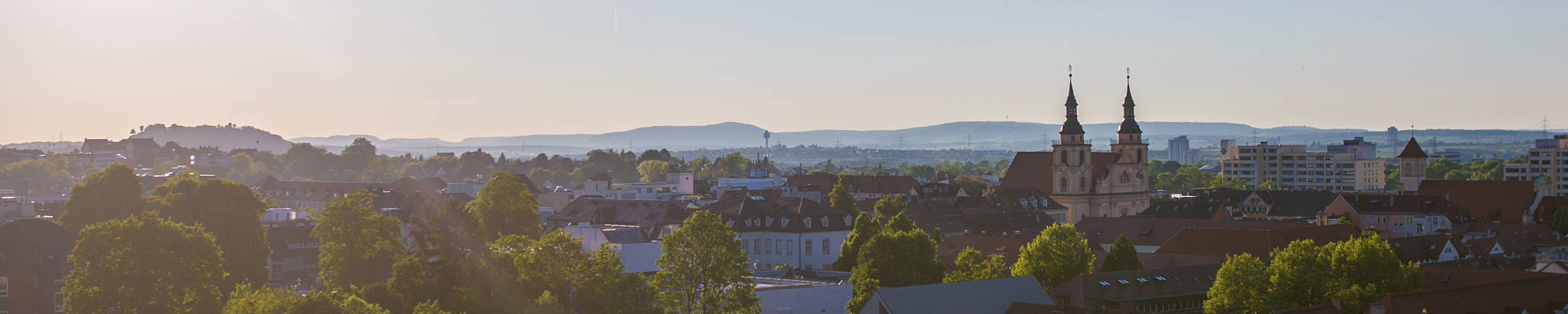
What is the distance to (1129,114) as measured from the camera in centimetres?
11750

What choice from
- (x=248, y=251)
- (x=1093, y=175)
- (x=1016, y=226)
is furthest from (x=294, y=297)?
(x=1093, y=175)

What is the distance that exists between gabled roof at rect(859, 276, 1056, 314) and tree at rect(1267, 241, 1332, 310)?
22.5ft

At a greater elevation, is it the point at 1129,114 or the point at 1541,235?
the point at 1129,114

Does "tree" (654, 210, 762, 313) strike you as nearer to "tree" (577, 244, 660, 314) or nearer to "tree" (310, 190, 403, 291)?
"tree" (577, 244, 660, 314)

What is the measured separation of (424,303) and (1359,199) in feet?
258

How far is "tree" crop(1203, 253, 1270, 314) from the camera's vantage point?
46.9 m

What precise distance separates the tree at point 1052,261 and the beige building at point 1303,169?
11943 centimetres

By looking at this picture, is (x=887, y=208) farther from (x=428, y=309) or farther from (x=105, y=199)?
(x=428, y=309)

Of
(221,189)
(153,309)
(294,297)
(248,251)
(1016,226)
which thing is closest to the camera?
(294,297)

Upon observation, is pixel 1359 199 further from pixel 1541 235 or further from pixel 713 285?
pixel 713 285

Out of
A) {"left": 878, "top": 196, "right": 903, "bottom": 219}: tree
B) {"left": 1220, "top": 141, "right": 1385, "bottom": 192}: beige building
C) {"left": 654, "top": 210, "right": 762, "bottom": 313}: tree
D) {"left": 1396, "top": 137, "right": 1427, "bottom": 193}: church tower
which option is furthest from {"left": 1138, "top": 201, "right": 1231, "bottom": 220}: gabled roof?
{"left": 1220, "top": 141, "right": 1385, "bottom": 192}: beige building

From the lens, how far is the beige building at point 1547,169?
458 ft

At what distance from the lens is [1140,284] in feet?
175

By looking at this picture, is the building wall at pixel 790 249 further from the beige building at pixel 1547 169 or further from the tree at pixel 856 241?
the beige building at pixel 1547 169
